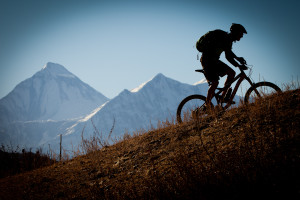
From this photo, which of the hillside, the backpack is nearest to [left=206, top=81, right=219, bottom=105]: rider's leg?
the hillside

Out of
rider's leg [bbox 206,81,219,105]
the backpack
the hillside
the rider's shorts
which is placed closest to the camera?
the hillside

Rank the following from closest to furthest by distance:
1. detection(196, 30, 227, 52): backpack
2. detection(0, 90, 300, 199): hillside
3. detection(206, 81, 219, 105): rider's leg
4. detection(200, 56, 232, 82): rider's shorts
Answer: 1. detection(0, 90, 300, 199): hillside
2. detection(196, 30, 227, 52): backpack
3. detection(200, 56, 232, 82): rider's shorts
4. detection(206, 81, 219, 105): rider's leg

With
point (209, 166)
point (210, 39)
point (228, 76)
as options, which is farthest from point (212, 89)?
point (209, 166)

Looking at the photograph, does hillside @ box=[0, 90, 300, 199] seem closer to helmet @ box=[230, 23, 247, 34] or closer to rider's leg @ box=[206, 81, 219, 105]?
rider's leg @ box=[206, 81, 219, 105]

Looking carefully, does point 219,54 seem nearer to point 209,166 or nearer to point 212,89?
point 212,89

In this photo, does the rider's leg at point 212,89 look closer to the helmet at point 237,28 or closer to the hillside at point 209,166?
the hillside at point 209,166

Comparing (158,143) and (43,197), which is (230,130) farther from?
(43,197)

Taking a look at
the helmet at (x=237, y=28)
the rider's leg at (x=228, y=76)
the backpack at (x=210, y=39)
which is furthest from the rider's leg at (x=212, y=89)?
the helmet at (x=237, y=28)

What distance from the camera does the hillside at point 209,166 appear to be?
69.0 inches

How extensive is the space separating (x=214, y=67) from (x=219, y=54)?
372 mm

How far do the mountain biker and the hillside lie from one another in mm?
1088

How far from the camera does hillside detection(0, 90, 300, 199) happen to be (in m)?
1.75

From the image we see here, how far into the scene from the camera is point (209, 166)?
2430 mm

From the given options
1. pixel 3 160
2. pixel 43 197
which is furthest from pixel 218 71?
pixel 3 160
